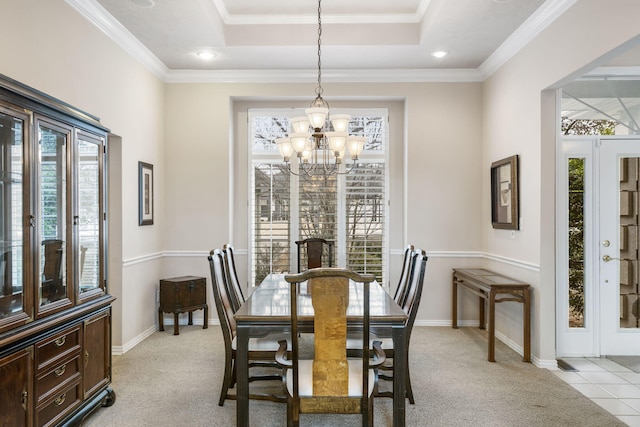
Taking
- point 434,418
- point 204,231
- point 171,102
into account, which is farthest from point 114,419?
point 171,102

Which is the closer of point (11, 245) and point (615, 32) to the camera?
point (11, 245)

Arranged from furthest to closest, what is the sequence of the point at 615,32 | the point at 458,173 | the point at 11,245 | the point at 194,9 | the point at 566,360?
1. the point at 458,173
2. the point at 566,360
3. the point at 194,9
4. the point at 615,32
5. the point at 11,245

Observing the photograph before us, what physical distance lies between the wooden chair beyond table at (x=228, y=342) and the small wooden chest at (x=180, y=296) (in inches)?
70.8

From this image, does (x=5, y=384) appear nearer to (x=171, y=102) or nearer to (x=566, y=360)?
(x=171, y=102)

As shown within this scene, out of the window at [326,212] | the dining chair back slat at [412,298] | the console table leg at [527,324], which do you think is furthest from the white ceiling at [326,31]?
the console table leg at [527,324]

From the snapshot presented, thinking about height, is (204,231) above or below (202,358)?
above

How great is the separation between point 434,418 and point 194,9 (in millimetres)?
3677

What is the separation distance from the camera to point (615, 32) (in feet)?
8.80

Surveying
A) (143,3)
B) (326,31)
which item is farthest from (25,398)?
(326,31)

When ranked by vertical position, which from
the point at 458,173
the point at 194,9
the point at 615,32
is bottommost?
the point at 458,173

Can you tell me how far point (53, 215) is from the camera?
7.82 feet

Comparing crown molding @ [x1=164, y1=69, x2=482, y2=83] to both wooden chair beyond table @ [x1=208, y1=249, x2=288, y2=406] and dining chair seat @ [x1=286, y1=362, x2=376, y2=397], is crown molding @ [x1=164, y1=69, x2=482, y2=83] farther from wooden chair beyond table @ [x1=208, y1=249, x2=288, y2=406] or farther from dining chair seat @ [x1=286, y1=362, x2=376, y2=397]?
dining chair seat @ [x1=286, y1=362, x2=376, y2=397]

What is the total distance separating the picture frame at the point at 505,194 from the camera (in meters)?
4.11

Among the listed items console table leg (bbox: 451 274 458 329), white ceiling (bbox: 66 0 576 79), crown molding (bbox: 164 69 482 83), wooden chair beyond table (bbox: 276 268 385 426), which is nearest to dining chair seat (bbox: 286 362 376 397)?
wooden chair beyond table (bbox: 276 268 385 426)
